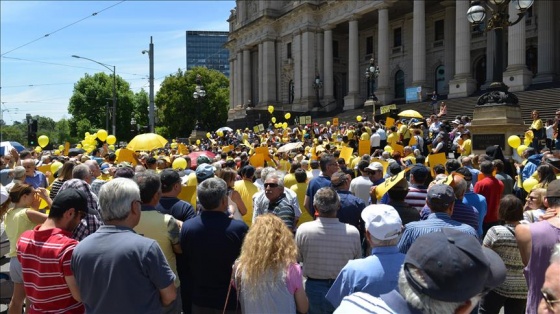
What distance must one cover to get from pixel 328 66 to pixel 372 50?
5440 millimetres

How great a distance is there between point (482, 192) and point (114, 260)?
6.16 m

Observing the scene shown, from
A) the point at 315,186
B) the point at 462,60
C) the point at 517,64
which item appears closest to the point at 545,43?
the point at 517,64

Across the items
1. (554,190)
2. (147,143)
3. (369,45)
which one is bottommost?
(554,190)

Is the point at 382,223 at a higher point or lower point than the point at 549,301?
higher

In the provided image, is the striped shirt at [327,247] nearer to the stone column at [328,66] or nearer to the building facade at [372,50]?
the building facade at [372,50]

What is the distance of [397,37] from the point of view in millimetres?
46312

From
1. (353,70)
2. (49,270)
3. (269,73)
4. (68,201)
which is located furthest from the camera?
(269,73)

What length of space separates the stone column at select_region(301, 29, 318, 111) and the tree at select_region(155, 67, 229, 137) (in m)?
25.2

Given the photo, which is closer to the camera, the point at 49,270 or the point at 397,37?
the point at 49,270

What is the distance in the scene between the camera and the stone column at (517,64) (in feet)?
91.8

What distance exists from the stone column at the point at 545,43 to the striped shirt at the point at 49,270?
34.0 metres

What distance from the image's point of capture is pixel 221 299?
4.07 metres

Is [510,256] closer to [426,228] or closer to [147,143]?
[426,228]

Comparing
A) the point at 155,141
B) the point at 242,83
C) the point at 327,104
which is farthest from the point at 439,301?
the point at 242,83
